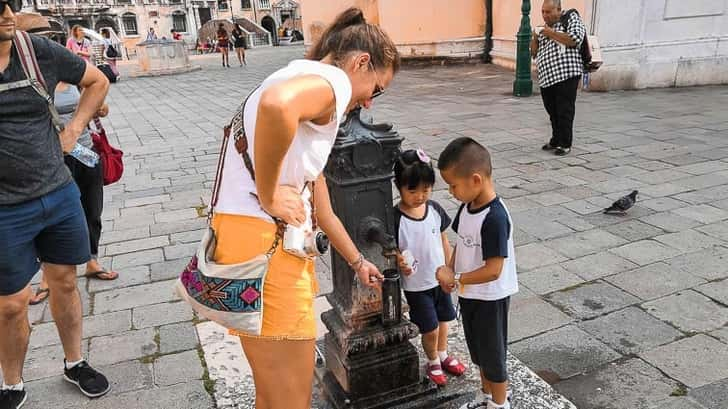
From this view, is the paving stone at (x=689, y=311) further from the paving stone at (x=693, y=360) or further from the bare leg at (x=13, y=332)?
the bare leg at (x=13, y=332)

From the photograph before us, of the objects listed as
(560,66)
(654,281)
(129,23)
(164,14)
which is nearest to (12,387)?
(654,281)

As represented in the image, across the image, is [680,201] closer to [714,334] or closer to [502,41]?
[714,334]

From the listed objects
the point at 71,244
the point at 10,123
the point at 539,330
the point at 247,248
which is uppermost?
the point at 10,123

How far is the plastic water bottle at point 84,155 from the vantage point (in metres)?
3.35

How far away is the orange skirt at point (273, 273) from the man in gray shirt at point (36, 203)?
43.9 inches

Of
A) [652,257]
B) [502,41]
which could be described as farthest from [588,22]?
[652,257]

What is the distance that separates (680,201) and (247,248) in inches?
174

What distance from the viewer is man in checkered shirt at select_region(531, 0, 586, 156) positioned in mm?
6199

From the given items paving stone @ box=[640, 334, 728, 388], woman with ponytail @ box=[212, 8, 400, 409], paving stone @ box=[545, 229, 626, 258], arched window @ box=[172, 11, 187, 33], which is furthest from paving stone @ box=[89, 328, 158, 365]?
arched window @ box=[172, 11, 187, 33]

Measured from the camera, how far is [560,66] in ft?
20.6

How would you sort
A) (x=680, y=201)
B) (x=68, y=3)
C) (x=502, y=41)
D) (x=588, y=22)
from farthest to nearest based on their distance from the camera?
(x=68, y=3)
(x=502, y=41)
(x=588, y=22)
(x=680, y=201)

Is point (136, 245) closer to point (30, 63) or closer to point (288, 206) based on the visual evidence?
point (30, 63)

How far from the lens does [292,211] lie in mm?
1497

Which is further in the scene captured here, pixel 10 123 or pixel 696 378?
pixel 696 378
